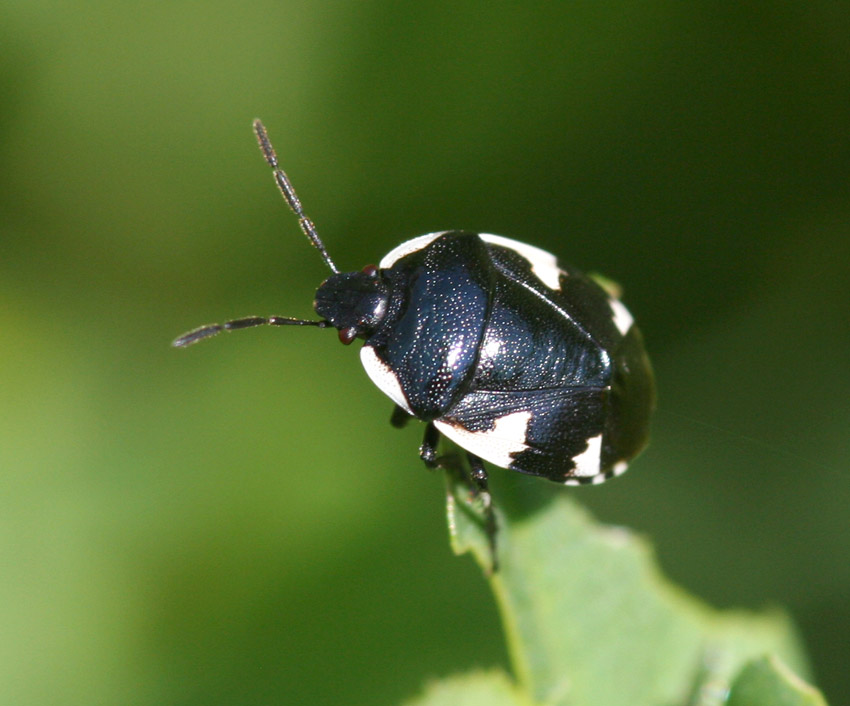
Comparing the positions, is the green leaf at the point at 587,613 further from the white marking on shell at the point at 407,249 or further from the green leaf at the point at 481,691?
the white marking on shell at the point at 407,249

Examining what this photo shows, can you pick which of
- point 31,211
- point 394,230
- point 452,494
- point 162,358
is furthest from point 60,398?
point 452,494

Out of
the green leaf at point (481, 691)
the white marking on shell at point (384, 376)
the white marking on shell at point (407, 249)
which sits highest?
the white marking on shell at point (407, 249)

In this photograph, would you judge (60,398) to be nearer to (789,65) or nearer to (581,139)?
(581,139)

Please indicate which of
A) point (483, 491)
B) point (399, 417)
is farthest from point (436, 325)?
point (483, 491)

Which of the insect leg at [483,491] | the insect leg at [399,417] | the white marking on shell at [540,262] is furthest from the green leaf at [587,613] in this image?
the white marking on shell at [540,262]

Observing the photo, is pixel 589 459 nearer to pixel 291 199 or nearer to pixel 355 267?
pixel 291 199
